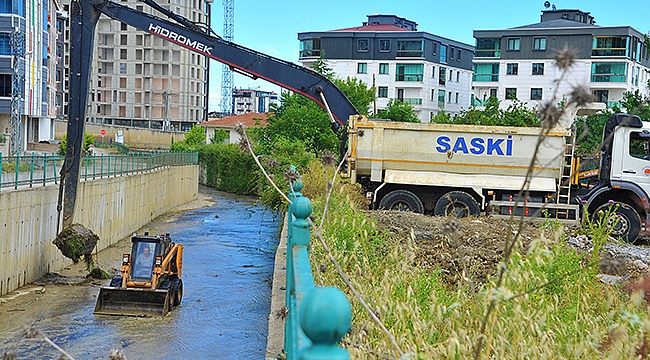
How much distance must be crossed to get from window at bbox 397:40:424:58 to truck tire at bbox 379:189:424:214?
51827 millimetres

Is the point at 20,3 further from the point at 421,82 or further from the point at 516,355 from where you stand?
the point at 516,355

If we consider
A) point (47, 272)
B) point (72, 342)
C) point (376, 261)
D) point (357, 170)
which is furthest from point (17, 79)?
point (376, 261)

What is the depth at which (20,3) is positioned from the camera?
51.2m

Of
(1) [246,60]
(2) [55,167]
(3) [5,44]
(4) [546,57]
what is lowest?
(2) [55,167]

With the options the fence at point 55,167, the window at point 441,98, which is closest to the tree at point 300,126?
the fence at point 55,167

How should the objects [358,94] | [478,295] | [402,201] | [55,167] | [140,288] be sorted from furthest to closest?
1. [358,94]
2. [55,167]
3. [402,201]
4. [140,288]
5. [478,295]

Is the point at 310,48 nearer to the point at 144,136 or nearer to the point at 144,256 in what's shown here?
the point at 144,136

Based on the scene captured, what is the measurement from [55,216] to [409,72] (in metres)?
52.8

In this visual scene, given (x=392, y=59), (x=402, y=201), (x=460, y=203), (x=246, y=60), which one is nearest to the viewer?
(x=460, y=203)

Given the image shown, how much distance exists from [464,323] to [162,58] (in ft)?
353

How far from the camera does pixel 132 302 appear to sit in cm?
1599

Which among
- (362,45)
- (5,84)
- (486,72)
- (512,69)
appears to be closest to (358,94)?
(512,69)

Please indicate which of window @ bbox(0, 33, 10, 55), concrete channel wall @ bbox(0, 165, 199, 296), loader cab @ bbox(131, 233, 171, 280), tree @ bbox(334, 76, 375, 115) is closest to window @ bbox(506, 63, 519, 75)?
tree @ bbox(334, 76, 375, 115)

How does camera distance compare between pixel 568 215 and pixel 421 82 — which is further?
pixel 421 82
